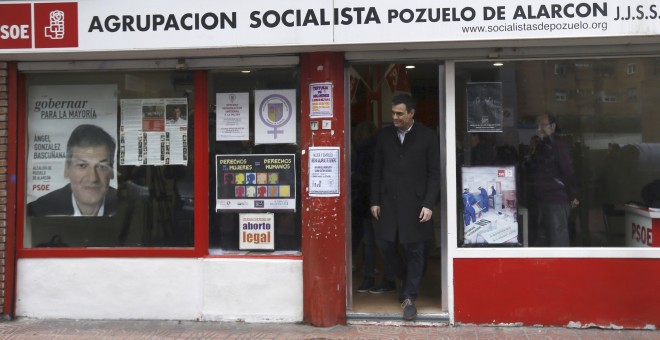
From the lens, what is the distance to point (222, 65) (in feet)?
19.4

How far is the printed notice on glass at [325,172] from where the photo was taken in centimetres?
568

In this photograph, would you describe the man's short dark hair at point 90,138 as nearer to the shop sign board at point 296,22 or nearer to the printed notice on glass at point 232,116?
the shop sign board at point 296,22

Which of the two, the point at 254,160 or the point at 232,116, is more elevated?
the point at 232,116

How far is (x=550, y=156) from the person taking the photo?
231 inches

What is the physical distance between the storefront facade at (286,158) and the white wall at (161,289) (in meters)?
0.02

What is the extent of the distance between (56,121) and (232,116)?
1.81m

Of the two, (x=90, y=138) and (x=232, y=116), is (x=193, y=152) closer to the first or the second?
(x=232, y=116)

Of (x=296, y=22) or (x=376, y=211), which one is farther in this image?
(x=376, y=211)

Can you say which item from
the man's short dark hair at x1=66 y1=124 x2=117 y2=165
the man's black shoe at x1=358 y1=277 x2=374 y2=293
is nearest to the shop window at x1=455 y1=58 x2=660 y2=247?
the man's black shoe at x1=358 y1=277 x2=374 y2=293

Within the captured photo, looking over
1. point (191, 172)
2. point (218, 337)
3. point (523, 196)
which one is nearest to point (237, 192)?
point (191, 172)

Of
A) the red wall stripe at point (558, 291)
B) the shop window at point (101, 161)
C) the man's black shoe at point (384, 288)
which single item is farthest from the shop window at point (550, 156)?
the shop window at point (101, 161)

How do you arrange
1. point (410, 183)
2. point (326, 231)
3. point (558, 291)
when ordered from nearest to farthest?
point (558, 291), point (326, 231), point (410, 183)

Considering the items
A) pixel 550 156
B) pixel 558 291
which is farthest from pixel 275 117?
pixel 558 291

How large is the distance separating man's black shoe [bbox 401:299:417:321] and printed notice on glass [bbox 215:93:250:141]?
218 cm
